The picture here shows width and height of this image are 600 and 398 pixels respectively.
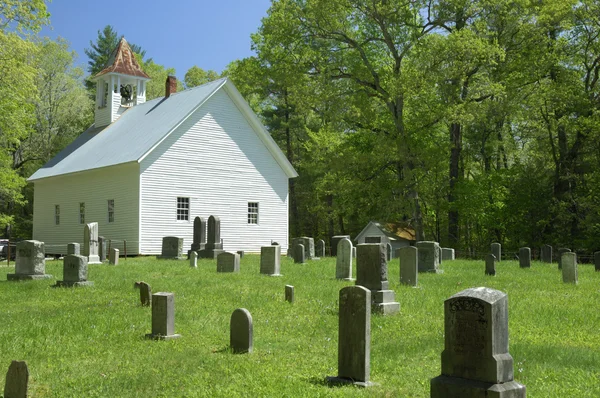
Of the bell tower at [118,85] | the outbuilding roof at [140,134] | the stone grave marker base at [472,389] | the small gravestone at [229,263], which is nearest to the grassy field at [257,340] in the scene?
the stone grave marker base at [472,389]

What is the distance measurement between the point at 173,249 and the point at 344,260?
11256 millimetres

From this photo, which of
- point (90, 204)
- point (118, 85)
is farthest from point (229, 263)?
point (118, 85)

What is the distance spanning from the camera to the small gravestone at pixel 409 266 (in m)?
15.7

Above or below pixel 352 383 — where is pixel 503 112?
above

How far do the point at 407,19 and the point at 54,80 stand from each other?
92.5 feet

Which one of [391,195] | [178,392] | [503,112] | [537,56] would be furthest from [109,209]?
[178,392]

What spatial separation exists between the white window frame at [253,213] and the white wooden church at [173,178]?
5 cm

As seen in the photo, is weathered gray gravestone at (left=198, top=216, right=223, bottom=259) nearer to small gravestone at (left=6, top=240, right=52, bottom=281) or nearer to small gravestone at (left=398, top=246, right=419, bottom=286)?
small gravestone at (left=6, top=240, right=52, bottom=281)

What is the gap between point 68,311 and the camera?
11961 millimetres

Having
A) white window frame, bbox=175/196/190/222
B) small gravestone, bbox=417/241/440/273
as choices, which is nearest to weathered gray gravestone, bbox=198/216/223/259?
white window frame, bbox=175/196/190/222

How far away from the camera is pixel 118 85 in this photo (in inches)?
1581

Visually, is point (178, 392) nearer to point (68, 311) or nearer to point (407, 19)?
point (68, 311)

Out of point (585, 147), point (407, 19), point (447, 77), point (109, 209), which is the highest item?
point (407, 19)

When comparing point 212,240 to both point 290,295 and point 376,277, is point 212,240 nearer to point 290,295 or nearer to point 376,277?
point 290,295
